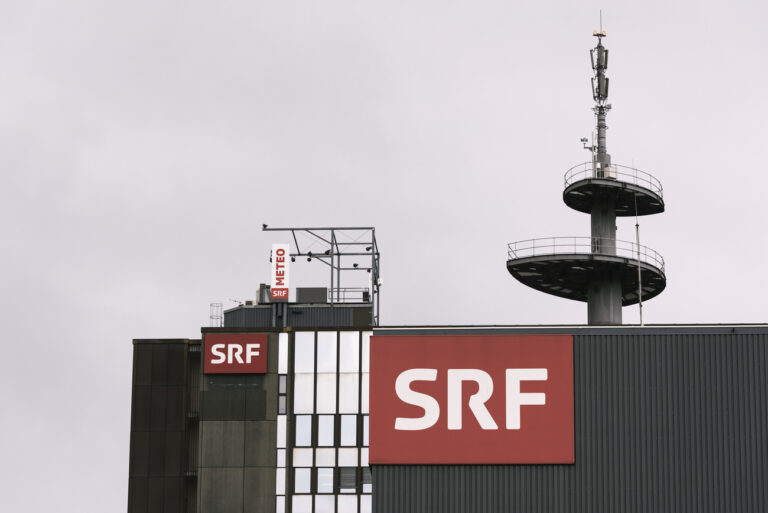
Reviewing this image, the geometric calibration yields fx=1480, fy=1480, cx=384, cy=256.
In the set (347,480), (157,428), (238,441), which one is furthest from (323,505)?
(157,428)

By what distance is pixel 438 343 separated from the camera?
65.8 m

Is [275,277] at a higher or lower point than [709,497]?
higher

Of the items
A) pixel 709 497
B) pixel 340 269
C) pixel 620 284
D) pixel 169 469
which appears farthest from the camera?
pixel 340 269

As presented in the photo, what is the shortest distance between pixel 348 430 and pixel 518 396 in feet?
101

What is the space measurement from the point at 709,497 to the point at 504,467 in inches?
348

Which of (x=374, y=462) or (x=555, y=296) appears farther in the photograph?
(x=555, y=296)

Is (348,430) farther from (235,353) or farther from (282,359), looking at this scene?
(235,353)

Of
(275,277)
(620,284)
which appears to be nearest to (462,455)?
(620,284)

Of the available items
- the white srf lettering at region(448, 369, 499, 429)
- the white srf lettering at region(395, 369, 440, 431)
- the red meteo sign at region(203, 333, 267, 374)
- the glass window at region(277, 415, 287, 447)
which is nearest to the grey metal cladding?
the white srf lettering at region(395, 369, 440, 431)

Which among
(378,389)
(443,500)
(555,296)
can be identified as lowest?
(443,500)

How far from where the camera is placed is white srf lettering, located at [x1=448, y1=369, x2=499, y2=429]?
213 feet

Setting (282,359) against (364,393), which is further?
(282,359)

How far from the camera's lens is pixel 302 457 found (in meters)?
93.9

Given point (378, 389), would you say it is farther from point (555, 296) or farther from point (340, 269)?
point (340, 269)
